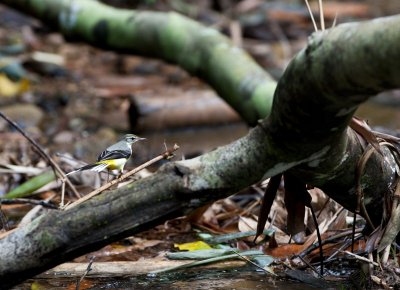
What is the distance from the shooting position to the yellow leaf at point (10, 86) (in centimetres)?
674

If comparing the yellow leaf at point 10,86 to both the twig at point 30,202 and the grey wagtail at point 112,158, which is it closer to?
the twig at point 30,202

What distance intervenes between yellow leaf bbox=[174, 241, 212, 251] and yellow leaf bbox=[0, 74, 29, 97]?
4.53m

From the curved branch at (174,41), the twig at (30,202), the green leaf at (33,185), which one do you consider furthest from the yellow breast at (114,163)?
the curved branch at (174,41)

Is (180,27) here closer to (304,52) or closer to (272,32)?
(304,52)

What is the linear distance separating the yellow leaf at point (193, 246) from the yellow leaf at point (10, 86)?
4.53 metres

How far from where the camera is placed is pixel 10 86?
22.3 ft

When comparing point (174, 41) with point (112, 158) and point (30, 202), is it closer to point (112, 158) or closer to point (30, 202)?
point (30, 202)

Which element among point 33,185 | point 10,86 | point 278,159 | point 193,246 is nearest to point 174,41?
point 33,185

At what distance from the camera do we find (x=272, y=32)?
922 cm

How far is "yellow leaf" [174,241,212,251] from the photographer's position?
2467 millimetres

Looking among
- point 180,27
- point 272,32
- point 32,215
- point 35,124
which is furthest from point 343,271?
point 272,32

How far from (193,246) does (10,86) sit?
184 inches

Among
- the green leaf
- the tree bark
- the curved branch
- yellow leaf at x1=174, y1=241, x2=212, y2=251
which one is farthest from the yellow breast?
the curved branch

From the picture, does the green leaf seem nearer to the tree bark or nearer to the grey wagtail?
the grey wagtail
